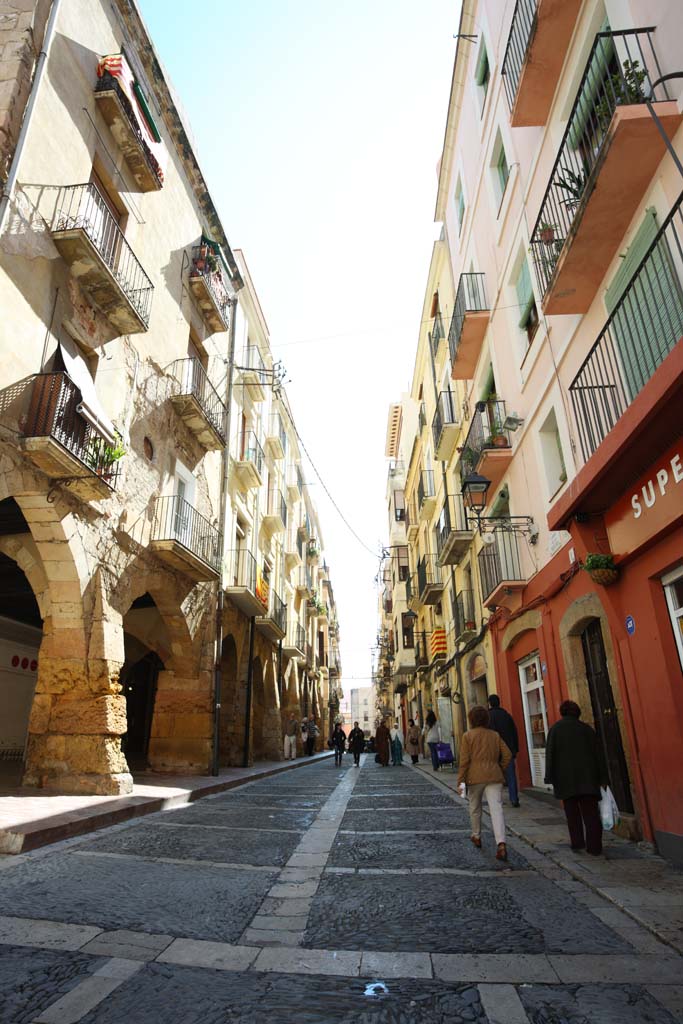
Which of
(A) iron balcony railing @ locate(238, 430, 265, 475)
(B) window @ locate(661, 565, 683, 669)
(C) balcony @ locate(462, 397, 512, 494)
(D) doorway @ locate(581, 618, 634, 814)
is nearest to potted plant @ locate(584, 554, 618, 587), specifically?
(B) window @ locate(661, 565, 683, 669)

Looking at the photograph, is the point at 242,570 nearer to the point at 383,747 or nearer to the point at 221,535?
the point at 221,535

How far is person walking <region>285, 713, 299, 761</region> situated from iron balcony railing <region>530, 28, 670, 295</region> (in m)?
21.6

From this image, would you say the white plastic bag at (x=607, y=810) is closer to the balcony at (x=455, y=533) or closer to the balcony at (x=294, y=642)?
the balcony at (x=455, y=533)

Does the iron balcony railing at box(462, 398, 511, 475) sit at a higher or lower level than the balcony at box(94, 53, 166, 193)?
lower

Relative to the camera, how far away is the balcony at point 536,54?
7969 millimetres

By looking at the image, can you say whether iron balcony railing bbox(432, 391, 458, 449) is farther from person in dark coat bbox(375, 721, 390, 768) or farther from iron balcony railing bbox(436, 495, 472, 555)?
person in dark coat bbox(375, 721, 390, 768)

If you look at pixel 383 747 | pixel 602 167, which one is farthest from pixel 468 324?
pixel 383 747

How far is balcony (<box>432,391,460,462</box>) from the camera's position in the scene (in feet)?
54.6

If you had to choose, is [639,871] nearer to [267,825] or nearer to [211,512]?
[267,825]

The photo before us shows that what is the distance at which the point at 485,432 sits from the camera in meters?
12.8

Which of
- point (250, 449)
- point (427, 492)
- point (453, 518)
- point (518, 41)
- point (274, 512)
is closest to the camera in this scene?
point (518, 41)

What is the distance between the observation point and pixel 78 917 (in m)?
3.80

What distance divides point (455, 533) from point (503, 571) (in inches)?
144

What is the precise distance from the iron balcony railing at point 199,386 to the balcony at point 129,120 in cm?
386
